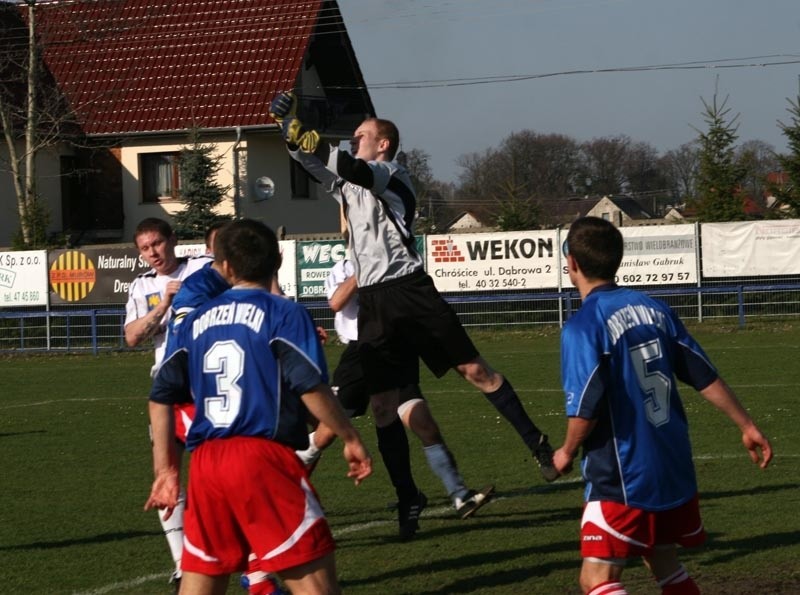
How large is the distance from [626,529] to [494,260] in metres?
20.8

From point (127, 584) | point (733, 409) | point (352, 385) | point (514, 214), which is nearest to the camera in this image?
point (733, 409)

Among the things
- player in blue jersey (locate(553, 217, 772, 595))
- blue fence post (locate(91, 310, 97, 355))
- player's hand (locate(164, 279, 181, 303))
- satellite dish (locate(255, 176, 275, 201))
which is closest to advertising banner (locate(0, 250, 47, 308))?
blue fence post (locate(91, 310, 97, 355))

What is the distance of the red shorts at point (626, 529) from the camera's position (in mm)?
4500

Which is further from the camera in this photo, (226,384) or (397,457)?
(397,457)

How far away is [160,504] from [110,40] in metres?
34.8

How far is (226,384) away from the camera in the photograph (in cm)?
441

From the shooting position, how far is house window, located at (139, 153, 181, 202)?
36312 millimetres

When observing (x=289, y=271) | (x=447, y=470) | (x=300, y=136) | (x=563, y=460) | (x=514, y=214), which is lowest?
(x=447, y=470)

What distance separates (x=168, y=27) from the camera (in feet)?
123

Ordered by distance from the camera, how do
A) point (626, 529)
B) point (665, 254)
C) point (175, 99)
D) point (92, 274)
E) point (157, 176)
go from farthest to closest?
1. point (157, 176)
2. point (175, 99)
3. point (92, 274)
4. point (665, 254)
5. point (626, 529)

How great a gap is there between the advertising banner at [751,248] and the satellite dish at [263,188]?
14549 mm

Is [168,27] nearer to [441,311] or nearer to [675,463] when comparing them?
[441,311]

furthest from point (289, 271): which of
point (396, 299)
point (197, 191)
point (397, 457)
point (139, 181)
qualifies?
point (396, 299)

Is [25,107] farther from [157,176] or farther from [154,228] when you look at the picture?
[154,228]
